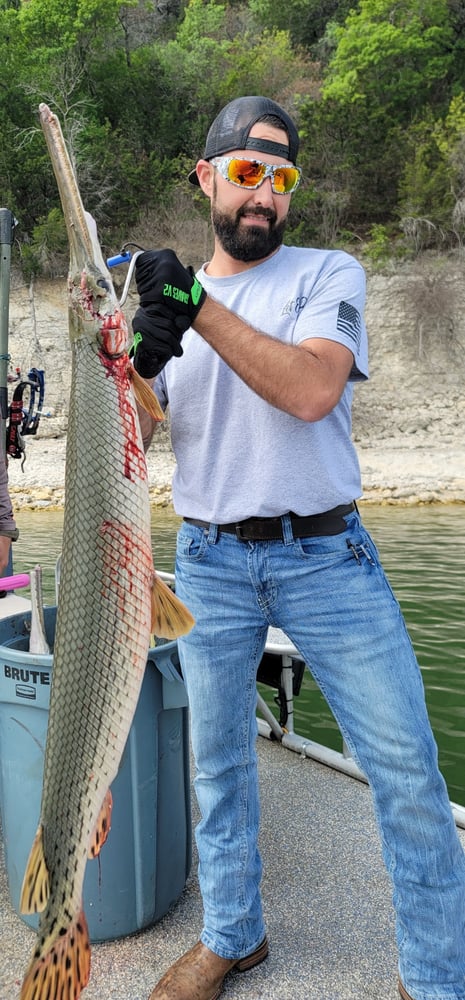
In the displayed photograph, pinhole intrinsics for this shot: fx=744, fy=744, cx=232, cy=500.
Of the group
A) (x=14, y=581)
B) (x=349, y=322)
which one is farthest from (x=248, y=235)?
(x=14, y=581)

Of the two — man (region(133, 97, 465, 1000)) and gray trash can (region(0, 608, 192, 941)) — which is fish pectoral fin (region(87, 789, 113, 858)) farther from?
gray trash can (region(0, 608, 192, 941))

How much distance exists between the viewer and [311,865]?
2912mm

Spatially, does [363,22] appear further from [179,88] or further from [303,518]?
[303,518]

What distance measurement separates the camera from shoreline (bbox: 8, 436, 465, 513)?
63.9ft

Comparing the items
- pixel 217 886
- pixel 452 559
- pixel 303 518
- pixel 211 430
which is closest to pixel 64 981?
pixel 217 886

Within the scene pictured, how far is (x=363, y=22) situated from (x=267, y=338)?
132 feet

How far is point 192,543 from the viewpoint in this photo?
2229 millimetres

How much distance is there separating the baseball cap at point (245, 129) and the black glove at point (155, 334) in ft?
2.42

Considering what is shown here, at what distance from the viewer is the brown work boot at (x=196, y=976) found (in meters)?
2.21

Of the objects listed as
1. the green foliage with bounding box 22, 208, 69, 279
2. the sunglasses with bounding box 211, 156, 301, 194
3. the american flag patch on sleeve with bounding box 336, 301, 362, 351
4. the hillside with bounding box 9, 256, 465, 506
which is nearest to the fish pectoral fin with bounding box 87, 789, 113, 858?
the american flag patch on sleeve with bounding box 336, 301, 362, 351

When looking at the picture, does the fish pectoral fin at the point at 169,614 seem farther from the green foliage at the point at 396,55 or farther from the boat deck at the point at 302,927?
the green foliage at the point at 396,55

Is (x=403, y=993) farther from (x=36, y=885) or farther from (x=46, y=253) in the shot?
(x=46, y=253)

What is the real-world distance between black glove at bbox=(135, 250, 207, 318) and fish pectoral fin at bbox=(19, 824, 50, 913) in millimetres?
1238

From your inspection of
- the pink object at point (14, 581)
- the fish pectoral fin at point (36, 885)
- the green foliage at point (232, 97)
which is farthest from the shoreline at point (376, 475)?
the fish pectoral fin at point (36, 885)
